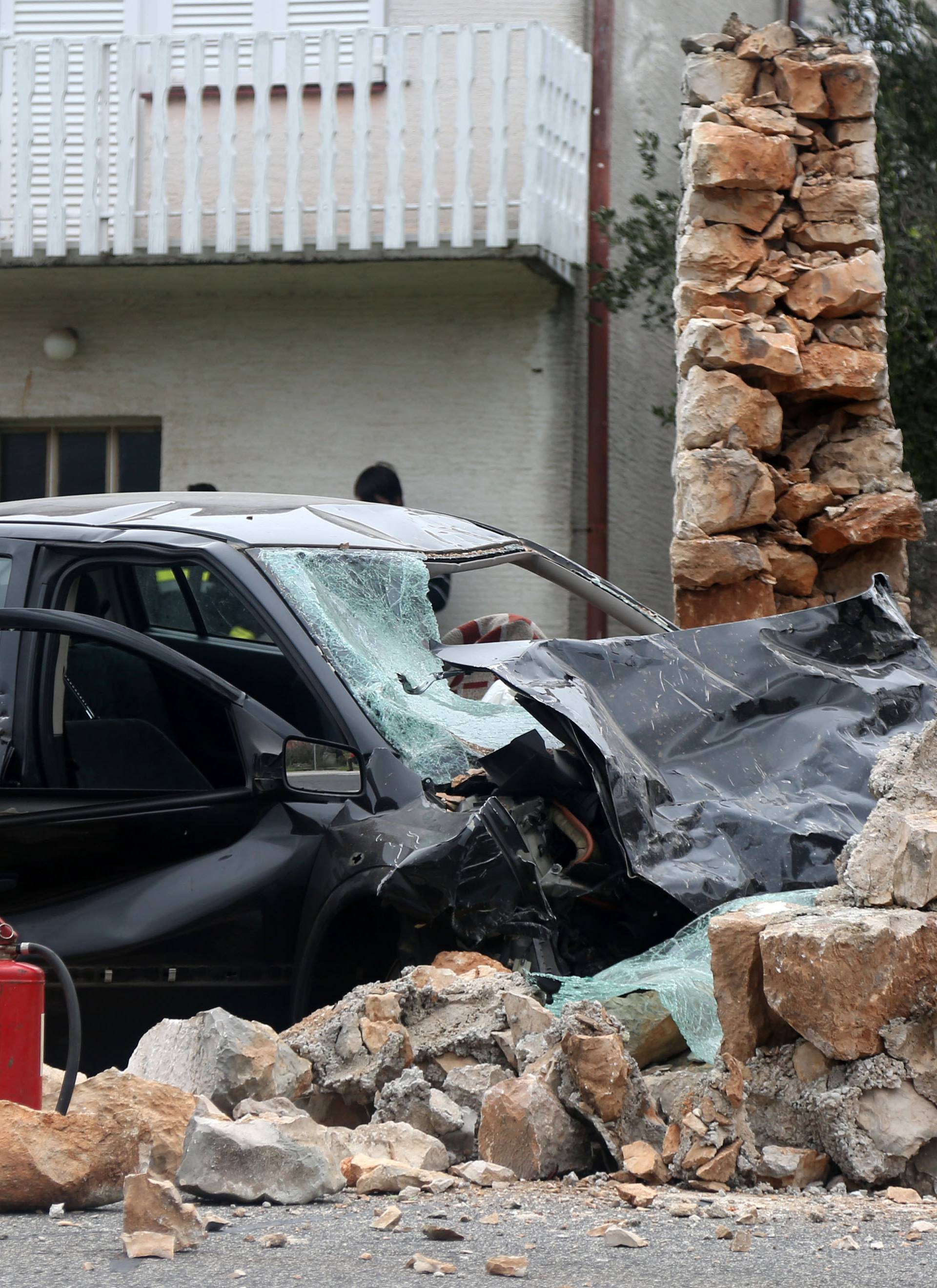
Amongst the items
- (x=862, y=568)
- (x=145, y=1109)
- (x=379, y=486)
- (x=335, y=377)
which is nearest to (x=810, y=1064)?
(x=145, y=1109)

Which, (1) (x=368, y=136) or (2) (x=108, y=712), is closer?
(2) (x=108, y=712)

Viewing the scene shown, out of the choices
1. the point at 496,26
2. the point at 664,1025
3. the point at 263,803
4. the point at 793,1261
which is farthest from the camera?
the point at 496,26

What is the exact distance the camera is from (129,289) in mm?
9852

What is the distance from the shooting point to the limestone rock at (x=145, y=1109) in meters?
3.07

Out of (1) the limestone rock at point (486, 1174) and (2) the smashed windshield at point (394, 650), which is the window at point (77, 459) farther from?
(1) the limestone rock at point (486, 1174)

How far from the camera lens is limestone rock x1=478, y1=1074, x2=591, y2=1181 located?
126 inches

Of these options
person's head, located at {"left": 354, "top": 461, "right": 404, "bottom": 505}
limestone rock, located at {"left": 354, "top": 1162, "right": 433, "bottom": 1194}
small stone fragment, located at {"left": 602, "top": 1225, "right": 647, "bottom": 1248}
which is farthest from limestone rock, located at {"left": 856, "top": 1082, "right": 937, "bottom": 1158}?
person's head, located at {"left": 354, "top": 461, "right": 404, "bottom": 505}

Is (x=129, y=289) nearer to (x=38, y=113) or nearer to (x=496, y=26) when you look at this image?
(x=38, y=113)

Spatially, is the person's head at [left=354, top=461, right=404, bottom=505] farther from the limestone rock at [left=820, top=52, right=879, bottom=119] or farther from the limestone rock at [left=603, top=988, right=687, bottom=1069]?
the limestone rock at [left=603, top=988, right=687, bottom=1069]

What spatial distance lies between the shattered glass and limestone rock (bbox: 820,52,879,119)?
4.09m

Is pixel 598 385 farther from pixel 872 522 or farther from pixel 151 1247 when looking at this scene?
pixel 151 1247

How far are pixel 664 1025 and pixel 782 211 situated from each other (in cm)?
414

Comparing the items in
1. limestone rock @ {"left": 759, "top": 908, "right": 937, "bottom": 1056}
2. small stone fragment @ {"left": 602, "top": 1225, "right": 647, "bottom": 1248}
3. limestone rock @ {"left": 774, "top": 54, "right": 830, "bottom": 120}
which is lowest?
small stone fragment @ {"left": 602, "top": 1225, "right": 647, "bottom": 1248}

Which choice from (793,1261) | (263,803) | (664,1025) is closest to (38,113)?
(263,803)
